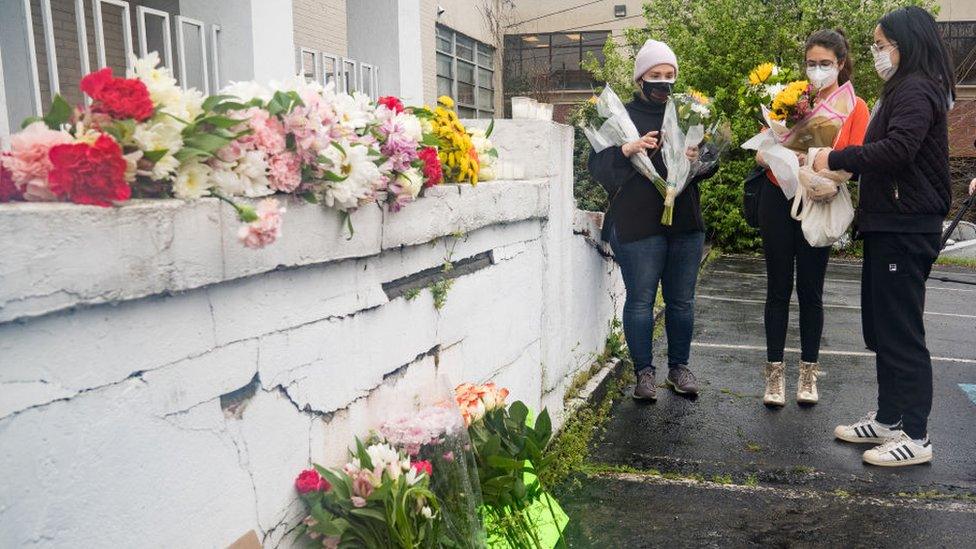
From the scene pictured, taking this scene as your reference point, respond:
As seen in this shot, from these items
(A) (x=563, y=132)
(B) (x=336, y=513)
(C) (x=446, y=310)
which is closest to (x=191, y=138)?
(B) (x=336, y=513)

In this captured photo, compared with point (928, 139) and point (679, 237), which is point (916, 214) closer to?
point (928, 139)

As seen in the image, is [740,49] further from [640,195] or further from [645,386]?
[645,386]

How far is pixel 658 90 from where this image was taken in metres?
4.87

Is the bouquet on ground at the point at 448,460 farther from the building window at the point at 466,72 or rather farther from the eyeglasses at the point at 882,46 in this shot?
the building window at the point at 466,72

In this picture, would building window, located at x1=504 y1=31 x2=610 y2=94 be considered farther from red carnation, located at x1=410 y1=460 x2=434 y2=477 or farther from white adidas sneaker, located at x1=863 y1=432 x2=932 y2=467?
red carnation, located at x1=410 y1=460 x2=434 y2=477

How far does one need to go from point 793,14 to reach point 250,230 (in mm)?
13556

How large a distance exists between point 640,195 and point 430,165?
2.26 metres

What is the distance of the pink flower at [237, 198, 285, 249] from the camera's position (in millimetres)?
1853

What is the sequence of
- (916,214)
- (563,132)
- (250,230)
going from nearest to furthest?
(250,230) < (916,214) < (563,132)

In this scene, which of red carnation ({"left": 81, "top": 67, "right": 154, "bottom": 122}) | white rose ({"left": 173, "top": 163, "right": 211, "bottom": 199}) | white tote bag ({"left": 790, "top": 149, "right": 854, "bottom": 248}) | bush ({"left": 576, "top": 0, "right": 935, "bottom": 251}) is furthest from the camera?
bush ({"left": 576, "top": 0, "right": 935, "bottom": 251})

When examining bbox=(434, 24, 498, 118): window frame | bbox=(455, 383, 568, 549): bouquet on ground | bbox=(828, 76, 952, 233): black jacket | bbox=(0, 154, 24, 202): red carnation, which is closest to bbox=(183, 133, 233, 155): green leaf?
bbox=(0, 154, 24, 202): red carnation

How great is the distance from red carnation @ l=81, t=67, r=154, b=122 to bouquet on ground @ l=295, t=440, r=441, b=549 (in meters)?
1.05

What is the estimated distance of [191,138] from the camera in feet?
6.16

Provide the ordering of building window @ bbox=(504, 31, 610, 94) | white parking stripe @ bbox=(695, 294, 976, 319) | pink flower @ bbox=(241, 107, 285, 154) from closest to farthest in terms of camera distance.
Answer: pink flower @ bbox=(241, 107, 285, 154)
white parking stripe @ bbox=(695, 294, 976, 319)
building window @ bbox=(504, 31, 610, 94)
